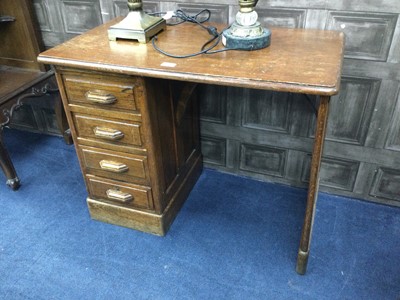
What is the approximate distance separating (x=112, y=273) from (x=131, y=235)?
0.70 ft

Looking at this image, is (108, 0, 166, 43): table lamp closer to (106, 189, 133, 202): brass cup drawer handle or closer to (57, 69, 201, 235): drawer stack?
(57, 69, 201, 235): drawer stack

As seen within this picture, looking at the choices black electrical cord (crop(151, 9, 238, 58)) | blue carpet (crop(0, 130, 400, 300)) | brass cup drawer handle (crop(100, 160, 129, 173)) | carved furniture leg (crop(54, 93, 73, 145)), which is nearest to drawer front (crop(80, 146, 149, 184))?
brass cup drawer handle (crop(100, 160, 129, 173))

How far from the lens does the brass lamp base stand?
1398 mm

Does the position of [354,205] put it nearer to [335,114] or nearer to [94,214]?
[335,114]

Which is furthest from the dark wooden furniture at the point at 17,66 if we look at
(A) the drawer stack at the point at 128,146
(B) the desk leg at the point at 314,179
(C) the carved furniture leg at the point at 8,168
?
(B) the desk leg at the point at 314,179

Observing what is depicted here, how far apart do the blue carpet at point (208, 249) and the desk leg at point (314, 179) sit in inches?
3.8

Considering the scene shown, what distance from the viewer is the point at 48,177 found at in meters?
2.09

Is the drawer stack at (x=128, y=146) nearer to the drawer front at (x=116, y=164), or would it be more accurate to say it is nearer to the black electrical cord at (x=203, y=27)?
the drawer front at (x=116, y=164)

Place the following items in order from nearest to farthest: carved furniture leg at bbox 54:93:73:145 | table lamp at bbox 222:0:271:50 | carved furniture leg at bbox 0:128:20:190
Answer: table lamp at bbox 222:0:271:50, carved furniture leg at bbox 0:128:20:190, carved furniture leg at bbox 54:93:73:145

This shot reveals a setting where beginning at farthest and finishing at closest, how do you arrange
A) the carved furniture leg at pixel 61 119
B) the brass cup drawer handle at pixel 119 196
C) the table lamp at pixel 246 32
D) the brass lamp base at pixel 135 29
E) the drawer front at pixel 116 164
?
the carved furniture leg at pixel 61 119 < the brass cup drawer handle at pixel 119 196 < the drawer front at pixel 116 164 < the brass lamp base at pixel 135 29 < the table lamp at pixel 246 32

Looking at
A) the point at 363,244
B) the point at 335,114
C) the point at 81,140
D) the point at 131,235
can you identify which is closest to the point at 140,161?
the point at 81,140

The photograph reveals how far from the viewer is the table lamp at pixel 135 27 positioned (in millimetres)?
1399

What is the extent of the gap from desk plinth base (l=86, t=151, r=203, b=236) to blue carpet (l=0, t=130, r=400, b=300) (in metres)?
0.03

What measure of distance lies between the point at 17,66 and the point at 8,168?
611mm
